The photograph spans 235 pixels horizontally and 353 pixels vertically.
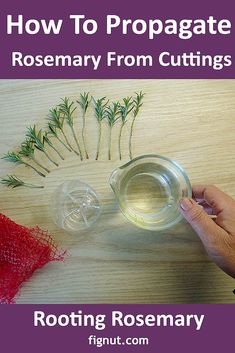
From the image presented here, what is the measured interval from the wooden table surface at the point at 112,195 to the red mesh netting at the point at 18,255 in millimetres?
23

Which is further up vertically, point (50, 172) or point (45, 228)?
point (50, 172)

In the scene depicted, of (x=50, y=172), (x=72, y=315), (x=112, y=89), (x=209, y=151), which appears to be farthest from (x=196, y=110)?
(x=72, y=315)

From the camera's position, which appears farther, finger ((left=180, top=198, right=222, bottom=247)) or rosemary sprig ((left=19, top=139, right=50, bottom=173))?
rosemary sprig ((left=19, top=139, right=50, bottom=173))

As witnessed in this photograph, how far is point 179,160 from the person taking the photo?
3.44 feet

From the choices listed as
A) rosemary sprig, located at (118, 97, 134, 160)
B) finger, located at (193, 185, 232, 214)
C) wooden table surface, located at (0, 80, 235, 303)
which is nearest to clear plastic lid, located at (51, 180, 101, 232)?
wooden table surface, located at (0, 80, 235, 303)

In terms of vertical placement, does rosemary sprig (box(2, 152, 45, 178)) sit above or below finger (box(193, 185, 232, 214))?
above

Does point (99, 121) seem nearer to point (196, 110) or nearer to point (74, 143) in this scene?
point (74, 143)

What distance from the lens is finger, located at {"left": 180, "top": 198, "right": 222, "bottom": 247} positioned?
94cm

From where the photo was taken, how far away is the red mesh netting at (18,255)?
1026mm

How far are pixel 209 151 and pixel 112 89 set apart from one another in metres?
0.28

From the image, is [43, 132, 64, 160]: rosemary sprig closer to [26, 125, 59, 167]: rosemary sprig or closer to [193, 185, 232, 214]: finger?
[26, 125, 59, 167]: rosemary sprig

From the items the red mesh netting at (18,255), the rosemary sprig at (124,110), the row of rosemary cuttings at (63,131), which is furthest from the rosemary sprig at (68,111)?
the red mesh netting at (18,255)

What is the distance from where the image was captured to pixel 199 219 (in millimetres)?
943

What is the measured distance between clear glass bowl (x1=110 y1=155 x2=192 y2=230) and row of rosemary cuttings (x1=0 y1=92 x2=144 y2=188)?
59 mm
